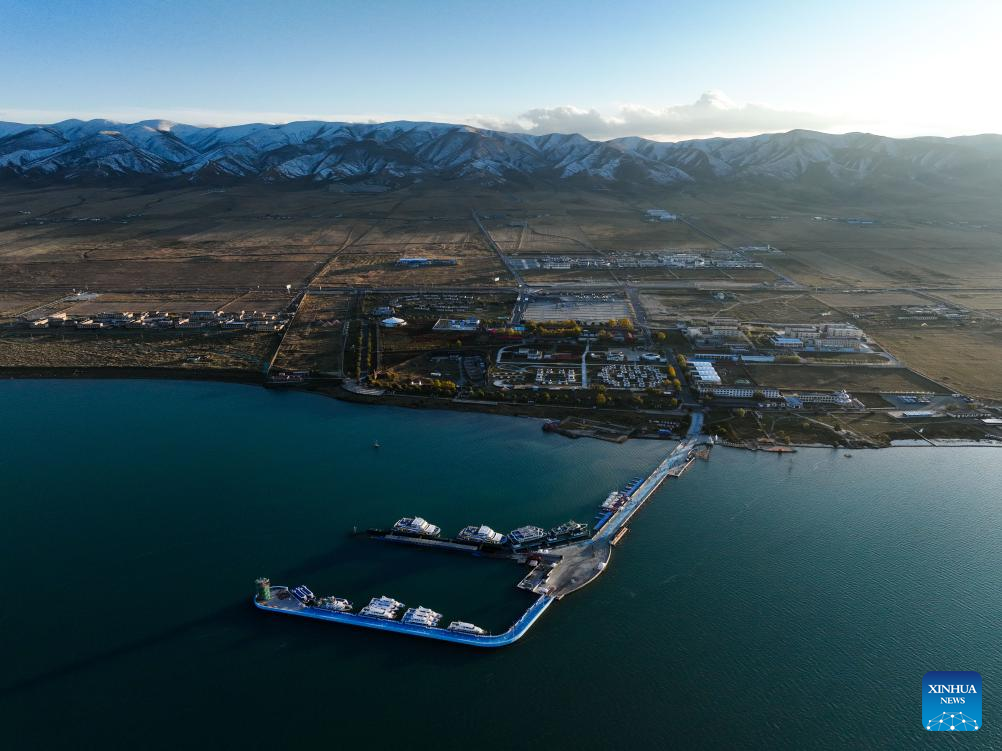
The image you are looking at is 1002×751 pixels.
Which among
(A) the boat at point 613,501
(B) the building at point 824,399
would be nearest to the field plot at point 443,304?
(B) the building at point 824,399

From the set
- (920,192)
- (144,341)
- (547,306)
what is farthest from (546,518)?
(920,192)

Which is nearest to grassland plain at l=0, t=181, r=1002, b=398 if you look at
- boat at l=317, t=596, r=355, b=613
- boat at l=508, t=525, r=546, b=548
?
boat at l=508, t=525, r=546, b=548

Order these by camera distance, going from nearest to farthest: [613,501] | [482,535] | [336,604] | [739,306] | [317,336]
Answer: [336,604] → [482,535] → [613,501] → [317,336] → [739,306]

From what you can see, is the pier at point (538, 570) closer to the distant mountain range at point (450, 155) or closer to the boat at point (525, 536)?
the boat at point (525, 536)

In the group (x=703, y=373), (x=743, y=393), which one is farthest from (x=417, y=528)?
(x=703, y=373)

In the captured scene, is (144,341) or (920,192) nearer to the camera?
(144,341)

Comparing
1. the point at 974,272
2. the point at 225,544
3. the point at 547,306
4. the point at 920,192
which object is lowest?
the point at 225,544

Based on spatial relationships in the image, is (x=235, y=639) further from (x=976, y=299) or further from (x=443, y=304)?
(x=976, y=299)

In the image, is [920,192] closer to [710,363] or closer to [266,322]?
[710,363]
